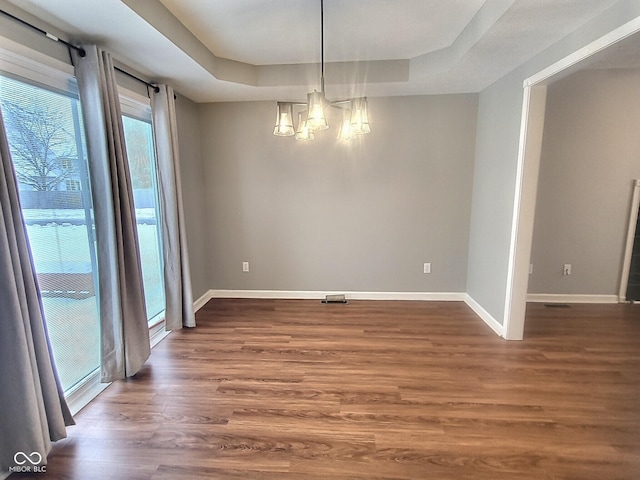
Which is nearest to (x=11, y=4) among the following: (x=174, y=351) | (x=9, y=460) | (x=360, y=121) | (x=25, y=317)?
(x=25, y=317)

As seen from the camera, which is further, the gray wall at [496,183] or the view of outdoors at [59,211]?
the gray wall at [496,183]

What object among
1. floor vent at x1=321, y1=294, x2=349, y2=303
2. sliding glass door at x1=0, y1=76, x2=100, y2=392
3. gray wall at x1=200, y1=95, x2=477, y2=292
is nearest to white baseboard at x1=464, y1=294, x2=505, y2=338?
gray wall at x1=200, y1=95, x2=477, y2=292

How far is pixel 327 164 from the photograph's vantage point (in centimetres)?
379

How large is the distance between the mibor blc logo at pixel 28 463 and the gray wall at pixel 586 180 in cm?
466

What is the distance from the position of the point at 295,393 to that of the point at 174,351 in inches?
49.7

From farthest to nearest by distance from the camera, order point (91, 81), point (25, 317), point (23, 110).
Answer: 1. point (91, 81)
2. point (23, 110)
3. point (25, 317)

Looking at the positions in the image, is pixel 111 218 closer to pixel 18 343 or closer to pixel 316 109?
pixel 18 343

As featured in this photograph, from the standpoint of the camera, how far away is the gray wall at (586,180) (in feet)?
11.6

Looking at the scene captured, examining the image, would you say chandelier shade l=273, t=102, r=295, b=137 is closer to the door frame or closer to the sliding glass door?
the sliding glass door

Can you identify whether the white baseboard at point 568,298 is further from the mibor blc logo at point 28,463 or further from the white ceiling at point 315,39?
the mibor blc logo at point 28,463

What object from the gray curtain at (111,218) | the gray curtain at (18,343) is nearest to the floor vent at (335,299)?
the gray curtain at (111,218)

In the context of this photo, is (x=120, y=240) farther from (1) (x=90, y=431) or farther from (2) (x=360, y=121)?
(2) (x=360, y=121)

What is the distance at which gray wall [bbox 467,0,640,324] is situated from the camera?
2781mm

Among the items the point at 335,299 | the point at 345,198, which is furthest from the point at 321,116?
the point at 335,299
